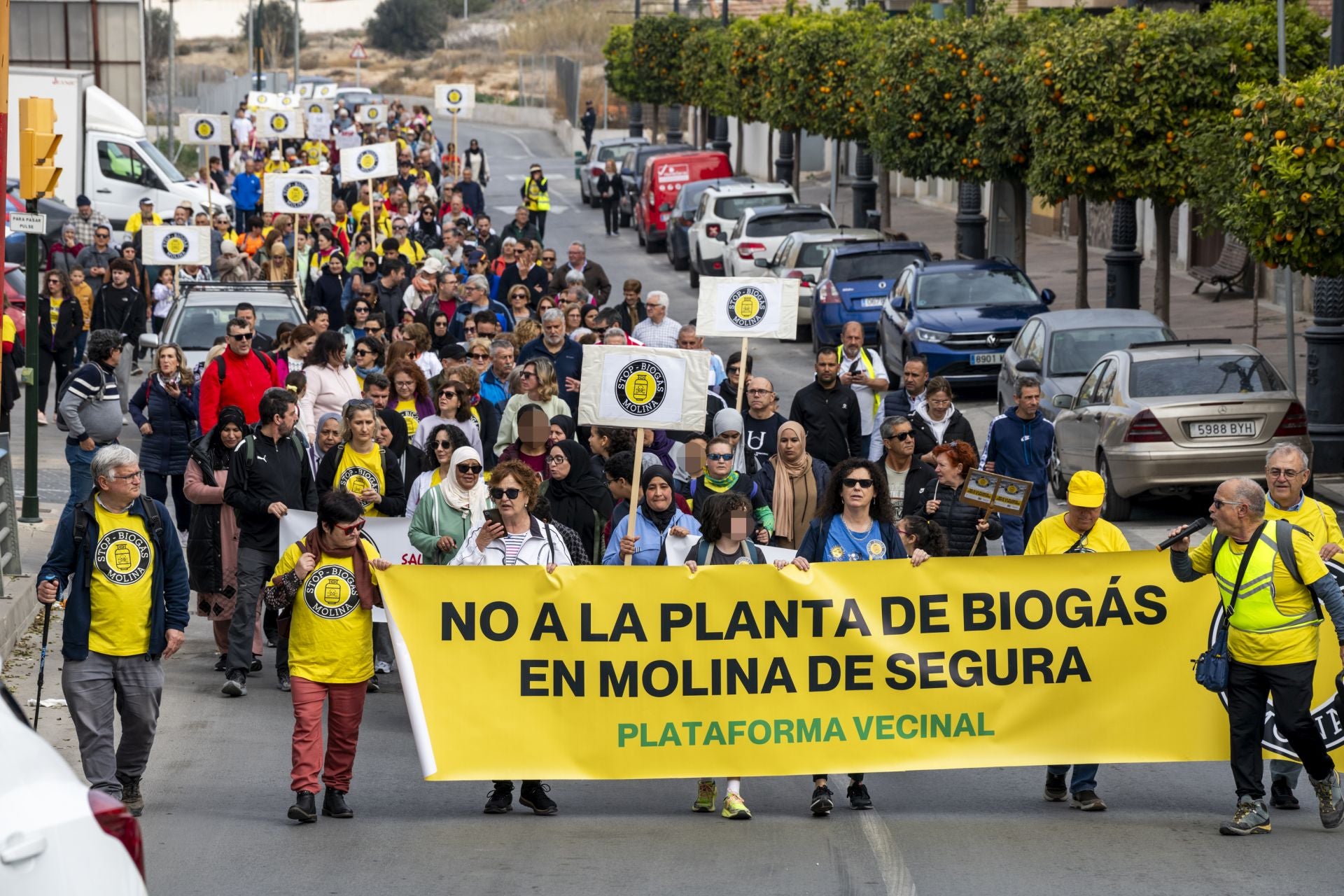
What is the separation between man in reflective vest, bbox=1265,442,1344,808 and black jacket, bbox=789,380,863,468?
4.40 m

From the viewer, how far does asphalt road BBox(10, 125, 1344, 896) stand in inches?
324

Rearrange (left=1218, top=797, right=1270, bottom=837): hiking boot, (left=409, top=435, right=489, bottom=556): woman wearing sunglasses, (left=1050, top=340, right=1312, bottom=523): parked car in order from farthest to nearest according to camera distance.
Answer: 1. (left=1050, top=340, right=1312, bottom=523): parked car
2. (left=409, top=435, right=489, bottom=556): woman wearing sunglasses
3. (left=1218, top=797, right=1270, bottom=837): hiking boot

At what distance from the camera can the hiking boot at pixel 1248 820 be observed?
880 centimetres

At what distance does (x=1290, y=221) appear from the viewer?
17.4m

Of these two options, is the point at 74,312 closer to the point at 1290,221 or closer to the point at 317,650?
the point at 1290,221

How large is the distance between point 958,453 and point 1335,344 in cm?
871

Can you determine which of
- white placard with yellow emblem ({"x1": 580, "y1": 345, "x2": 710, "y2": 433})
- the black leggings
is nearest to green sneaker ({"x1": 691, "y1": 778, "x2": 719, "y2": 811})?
white placard with yellow emblem ({"x1": 580, "y1": 345, "x2": 710, "y2": 433})

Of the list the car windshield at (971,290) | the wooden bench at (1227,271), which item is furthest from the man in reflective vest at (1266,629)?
the wooden bench at (1227,271)

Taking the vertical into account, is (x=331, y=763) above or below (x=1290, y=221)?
below

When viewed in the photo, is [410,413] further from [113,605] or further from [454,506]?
[113,605]

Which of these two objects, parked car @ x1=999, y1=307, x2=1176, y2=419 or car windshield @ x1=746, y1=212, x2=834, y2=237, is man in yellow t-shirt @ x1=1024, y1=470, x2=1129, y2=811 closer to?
parked car @ x1=999, y1=307, x2=1176, y2=419

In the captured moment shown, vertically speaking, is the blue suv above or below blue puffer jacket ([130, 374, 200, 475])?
above

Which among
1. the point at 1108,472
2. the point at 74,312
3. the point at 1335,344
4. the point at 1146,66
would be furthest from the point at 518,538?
the point at 1146,66

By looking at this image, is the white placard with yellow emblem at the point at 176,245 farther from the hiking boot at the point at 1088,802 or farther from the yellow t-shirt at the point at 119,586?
the hiking boot at the point at 1088,802
